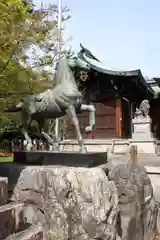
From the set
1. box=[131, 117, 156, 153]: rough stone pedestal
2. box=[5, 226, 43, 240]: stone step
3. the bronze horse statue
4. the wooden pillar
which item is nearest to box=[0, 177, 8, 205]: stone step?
box=[5, 226, 43, 240]: stone step

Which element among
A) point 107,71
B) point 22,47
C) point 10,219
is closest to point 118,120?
point 107,71

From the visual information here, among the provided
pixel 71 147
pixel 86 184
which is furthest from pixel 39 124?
pixel 71 147

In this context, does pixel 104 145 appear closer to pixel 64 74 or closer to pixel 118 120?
pixel 118 120

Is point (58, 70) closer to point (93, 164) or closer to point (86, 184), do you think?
point (93, 164)

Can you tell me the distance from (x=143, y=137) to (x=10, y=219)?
12.3 metres

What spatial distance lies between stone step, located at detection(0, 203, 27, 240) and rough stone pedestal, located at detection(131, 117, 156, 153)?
1181 cm

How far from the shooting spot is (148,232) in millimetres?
4625

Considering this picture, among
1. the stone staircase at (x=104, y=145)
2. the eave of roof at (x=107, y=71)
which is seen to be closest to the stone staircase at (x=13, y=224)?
the stone staircase at (x=104, y=145)

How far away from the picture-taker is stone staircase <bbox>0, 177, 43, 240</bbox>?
2.14 m

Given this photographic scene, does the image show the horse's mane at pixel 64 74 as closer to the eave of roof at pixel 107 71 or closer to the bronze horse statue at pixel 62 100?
the bronze horse statue at pixel 62 100

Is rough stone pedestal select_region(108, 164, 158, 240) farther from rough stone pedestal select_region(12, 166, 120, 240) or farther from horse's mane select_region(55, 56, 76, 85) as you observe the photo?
horse's mane select_region(55, 56, 76, 85)

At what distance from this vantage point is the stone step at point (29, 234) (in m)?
2.15

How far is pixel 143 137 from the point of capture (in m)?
13.9

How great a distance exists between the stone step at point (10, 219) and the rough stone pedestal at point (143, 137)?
38.7 ft
